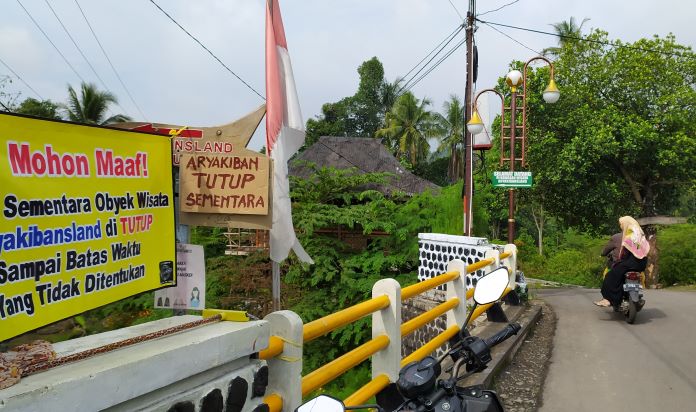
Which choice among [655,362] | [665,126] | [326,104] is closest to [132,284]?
[655,362]

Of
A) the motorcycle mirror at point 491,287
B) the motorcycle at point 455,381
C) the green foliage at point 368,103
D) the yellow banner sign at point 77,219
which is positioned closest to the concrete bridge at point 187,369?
the yellow banner sign at point 77,219

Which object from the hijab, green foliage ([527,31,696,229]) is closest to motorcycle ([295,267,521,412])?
the hijab

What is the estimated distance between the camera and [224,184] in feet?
9.53

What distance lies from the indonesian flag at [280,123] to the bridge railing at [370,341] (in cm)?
76

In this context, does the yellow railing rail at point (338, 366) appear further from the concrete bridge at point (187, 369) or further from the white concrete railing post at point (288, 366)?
the white concrete railing post at point (288, 366)

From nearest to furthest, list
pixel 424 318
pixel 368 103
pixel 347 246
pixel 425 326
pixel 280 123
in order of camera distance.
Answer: pixel 280 123, pixel 424 318, pixel 425 326, pixel 347 246, pixel 368 103

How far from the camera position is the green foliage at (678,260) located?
949 inches

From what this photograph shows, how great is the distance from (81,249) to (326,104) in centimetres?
4612

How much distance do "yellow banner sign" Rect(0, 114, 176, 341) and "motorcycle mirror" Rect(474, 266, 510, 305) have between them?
1529mm

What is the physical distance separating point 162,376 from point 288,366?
755mm

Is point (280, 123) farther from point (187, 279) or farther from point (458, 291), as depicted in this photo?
point (458, 291)

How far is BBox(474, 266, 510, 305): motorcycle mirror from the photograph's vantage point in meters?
2.57

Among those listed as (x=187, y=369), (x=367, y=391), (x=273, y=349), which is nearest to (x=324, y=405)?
(x=187, y=369)

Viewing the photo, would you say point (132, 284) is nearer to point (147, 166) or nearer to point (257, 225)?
point (147, 166)
